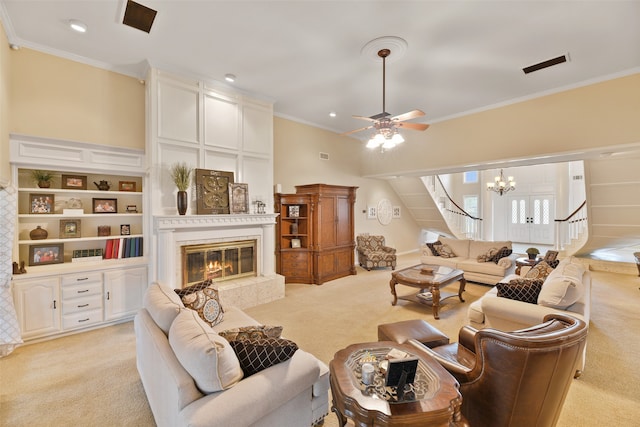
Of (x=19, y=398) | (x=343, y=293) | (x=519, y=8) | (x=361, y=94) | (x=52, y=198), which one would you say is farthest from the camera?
(x=343, y=293)

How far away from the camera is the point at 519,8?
8.68ft

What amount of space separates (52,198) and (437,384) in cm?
478

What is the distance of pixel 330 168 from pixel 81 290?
523 cm

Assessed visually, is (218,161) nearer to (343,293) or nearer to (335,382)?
(343,293)

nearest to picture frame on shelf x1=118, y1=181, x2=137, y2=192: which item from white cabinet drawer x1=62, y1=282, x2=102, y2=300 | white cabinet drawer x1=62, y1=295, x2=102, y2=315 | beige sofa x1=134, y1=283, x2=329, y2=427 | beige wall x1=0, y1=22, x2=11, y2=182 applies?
beige wall x1=0, y1=22, x2=11, y2=182

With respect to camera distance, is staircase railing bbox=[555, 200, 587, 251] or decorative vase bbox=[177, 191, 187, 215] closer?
decorative vase bbox=[177, 191, 187, 215]

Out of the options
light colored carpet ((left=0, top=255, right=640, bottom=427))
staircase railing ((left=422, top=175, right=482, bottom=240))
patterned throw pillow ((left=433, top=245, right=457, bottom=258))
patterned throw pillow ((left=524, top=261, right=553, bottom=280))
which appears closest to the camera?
light colored carpet ((left=0, top=255, right=640, bottom=427))

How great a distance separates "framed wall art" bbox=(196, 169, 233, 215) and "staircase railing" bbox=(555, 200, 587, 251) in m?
8.14

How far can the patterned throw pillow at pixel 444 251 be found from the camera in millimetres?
6175

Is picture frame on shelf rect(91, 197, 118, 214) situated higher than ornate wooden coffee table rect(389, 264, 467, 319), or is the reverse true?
picture frame on shelf rect(91, 197, 118, 214)

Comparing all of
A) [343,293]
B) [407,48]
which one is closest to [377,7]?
[407,48]

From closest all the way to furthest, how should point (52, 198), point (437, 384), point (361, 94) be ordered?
point (437, 384), point (52, 198), point (361, 94)

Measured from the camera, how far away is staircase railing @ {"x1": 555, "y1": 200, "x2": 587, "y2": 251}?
6.68 m

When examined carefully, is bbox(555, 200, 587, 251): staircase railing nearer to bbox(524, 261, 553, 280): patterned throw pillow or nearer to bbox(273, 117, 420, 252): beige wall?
bbox(273, 117, 420, 252): beige wall
